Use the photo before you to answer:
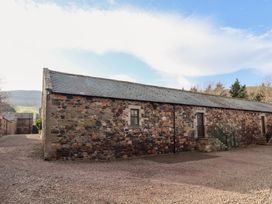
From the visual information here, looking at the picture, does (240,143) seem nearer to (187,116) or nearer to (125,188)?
(187,116)

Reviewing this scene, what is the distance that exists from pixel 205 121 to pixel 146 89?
462 cm

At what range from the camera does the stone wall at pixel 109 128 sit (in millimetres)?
10008

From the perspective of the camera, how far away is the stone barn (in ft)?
33.2

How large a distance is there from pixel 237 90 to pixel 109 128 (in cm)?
2753

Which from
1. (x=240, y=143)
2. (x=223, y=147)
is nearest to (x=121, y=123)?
(x=223, y=147)

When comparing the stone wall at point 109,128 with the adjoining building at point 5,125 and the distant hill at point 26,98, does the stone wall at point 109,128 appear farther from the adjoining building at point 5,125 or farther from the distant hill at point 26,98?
the distant hill at point 26,98

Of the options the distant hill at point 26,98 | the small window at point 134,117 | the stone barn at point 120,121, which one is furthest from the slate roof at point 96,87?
the distant hill at point 26,98

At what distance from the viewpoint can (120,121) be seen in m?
11.6

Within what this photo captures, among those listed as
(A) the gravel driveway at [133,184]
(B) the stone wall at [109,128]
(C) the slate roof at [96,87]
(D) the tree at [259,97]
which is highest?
(D) the tree at [259,97]

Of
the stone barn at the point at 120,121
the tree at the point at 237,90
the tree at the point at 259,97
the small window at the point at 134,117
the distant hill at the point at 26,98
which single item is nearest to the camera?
the stone barn at the point at 120,121

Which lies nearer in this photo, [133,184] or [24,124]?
[133,184]

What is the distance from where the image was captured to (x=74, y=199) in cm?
493

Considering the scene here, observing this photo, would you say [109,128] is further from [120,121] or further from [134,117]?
[134,117]

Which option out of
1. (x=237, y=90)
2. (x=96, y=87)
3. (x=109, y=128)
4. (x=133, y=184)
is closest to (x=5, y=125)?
(x=96, y=87)
